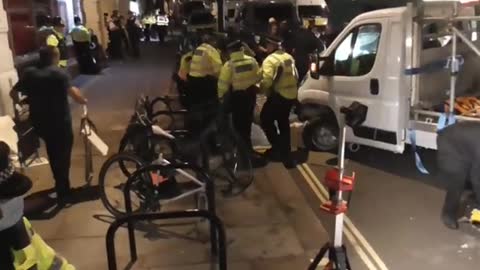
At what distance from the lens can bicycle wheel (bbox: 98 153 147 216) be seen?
22.0ft

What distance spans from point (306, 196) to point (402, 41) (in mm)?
2337

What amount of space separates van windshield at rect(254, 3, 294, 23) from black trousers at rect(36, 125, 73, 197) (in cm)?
1273

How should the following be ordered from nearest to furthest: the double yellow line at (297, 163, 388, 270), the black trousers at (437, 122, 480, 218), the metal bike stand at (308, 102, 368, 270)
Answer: the metal bike stand at (308, 102, 368, 270)
the double yellow line at (297, 163, 388, 270)
the black trousers at (437, 122, 480, 218)

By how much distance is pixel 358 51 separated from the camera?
9062 millimetres

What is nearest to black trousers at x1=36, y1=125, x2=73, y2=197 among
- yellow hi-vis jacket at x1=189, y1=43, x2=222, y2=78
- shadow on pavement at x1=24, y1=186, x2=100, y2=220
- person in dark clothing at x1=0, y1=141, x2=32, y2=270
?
shadow on pavement at x1=24, y1=186, x2=100, y2=220

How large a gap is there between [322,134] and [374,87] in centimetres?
154

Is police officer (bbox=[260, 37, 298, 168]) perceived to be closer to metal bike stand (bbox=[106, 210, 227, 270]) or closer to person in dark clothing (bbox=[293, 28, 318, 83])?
person in dark clothing (bbox=[293, 28, 318, 83])

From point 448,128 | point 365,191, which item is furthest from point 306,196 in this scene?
point 448,128

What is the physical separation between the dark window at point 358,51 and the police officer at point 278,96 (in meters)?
0.75

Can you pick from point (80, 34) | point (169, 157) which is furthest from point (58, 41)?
point (80, 34)

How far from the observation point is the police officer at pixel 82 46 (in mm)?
19031

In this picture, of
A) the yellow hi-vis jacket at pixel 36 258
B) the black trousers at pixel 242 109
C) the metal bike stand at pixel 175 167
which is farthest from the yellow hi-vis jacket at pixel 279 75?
the yellow hi-vis jacket at pixel 36 258

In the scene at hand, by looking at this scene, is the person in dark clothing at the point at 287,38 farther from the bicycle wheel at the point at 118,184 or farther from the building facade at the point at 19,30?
the bicycle wheel at the point at 118,184

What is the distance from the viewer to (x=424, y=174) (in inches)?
336
